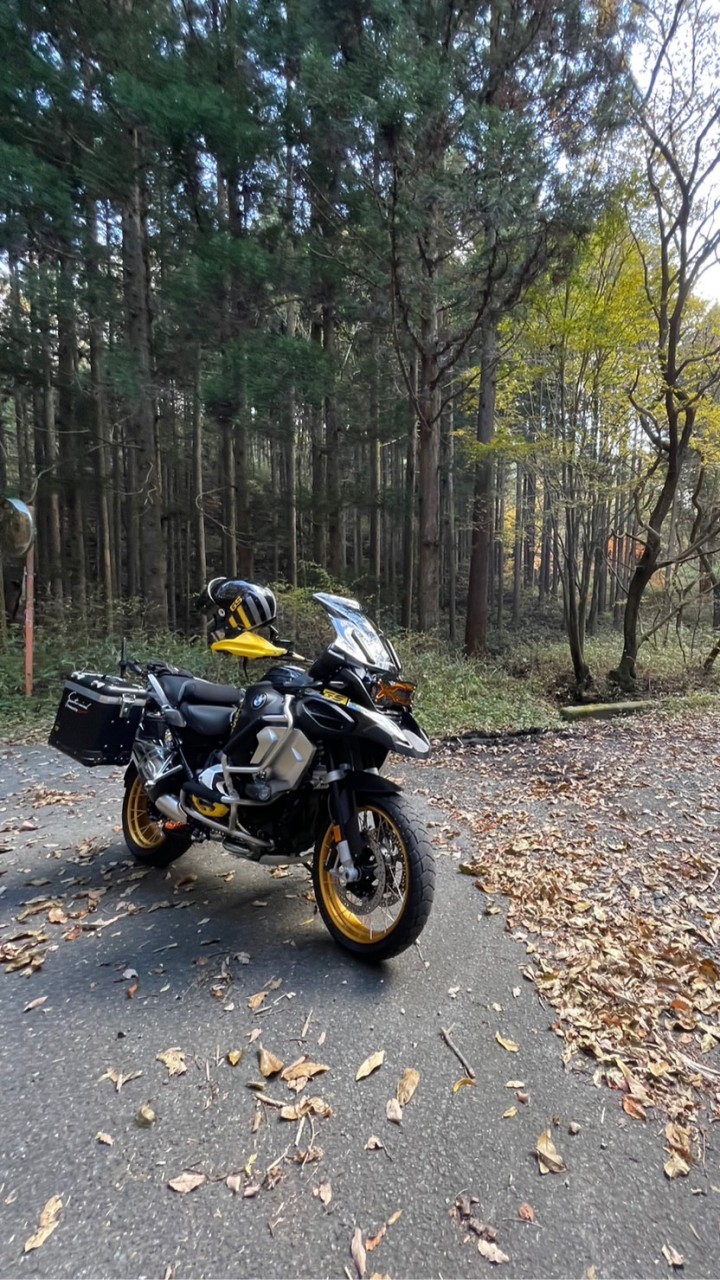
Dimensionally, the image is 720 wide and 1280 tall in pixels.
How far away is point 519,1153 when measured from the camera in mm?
1658

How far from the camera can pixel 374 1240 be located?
4.66ft

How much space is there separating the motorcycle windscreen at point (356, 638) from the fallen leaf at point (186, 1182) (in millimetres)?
1577

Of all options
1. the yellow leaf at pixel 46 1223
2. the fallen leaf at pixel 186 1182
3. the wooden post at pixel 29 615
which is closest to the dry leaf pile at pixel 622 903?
the fallen leaf at pixel 186 1182

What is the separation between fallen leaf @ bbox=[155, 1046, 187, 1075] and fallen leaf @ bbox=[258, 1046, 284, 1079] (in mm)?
238

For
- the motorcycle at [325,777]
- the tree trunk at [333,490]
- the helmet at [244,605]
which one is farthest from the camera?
the tree trunk at [333,490]

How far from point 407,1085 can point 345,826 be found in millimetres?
832

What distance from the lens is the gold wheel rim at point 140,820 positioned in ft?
11.0

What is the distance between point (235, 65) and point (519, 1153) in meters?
10.7

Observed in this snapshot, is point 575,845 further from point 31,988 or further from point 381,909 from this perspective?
point 31,988

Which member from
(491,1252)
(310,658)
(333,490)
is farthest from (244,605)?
(333,490)

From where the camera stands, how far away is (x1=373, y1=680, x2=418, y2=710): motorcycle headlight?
2357 millimetres

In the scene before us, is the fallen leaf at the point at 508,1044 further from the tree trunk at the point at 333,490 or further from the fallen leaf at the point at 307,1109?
the tree trunk at the point at 333,490

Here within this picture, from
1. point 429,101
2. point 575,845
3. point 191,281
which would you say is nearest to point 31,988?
point 575,845

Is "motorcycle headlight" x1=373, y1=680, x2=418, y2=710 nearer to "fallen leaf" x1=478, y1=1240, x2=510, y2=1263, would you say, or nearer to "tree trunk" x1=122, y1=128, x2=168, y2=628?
"fallen leaf" x1=478, y1=1240, x2=510, y2=1263
